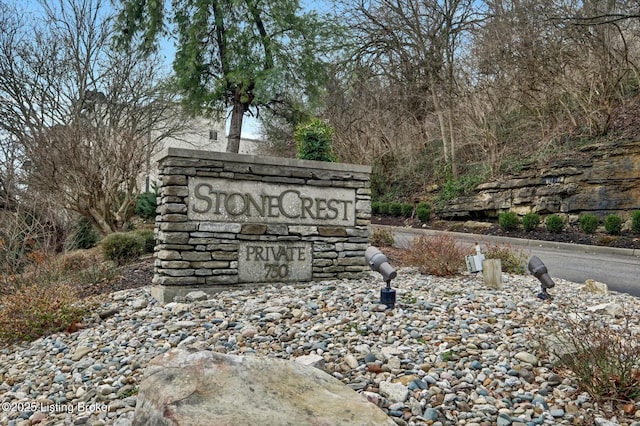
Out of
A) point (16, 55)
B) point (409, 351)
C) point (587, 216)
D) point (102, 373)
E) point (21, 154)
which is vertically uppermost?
point (16, 55)

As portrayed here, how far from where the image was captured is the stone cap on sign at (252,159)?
524 centimetres

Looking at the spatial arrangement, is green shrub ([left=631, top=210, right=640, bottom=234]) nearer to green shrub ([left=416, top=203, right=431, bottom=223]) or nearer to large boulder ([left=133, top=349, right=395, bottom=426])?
green shrub ([left=416, top=203, right=431, bottom=223])

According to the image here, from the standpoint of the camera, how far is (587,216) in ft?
39.0

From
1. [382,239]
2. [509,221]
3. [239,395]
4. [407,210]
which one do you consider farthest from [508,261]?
[407,210]

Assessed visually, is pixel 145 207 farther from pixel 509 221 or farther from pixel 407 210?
pixel 509 221

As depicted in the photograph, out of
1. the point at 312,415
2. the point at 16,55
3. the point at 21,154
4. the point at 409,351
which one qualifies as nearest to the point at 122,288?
the point at 409,351

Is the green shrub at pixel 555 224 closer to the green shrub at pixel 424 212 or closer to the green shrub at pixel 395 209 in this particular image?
the green shrub at pixel 424 212

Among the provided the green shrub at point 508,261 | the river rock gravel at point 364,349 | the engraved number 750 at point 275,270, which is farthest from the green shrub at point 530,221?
the engraved number 750 at point 275,270

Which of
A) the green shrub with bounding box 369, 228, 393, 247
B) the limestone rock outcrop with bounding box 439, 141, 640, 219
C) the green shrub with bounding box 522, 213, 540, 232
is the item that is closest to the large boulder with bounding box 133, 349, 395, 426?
the green shrub with bounding box 369, 228, 393, 247

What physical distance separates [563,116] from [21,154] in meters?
15.4

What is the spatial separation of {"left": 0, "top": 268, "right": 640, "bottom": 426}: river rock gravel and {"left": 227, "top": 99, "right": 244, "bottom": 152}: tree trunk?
7950 millimetres

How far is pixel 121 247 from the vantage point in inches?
349

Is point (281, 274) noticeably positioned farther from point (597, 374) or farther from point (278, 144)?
point (278, 144)

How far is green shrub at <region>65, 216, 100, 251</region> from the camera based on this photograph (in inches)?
475
